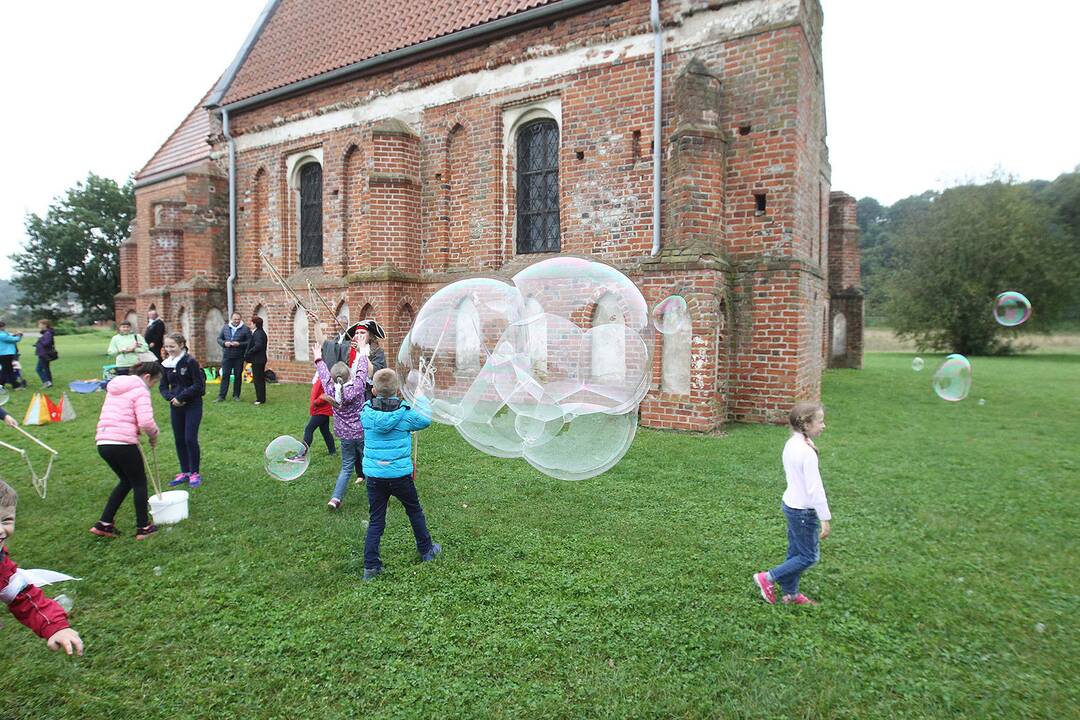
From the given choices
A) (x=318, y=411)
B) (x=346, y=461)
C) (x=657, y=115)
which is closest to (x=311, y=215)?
(x=657, y=115)

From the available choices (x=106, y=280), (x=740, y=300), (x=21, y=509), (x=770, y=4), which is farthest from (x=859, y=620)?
(x=106, y=280)

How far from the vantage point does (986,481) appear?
21.1 ft

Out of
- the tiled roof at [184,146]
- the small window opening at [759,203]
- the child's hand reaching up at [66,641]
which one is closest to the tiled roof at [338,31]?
the small window opening at [759,203]

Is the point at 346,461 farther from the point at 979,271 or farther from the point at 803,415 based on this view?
the point at 979,271

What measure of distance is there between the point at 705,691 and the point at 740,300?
7.16 m

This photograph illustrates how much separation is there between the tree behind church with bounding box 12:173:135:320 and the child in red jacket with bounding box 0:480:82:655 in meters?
36.8

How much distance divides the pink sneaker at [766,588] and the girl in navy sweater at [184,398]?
557cm

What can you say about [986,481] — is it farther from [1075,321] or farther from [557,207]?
[1075,321]

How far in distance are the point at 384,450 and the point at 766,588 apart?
2.72 m

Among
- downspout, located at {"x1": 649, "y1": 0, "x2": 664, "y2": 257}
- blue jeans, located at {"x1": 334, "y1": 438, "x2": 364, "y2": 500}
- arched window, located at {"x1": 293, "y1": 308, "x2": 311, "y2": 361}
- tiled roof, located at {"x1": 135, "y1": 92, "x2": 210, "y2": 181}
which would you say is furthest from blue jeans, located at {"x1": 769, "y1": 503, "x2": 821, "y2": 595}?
tiled roof, located at {"x1": 135, "y1": 92, "x2": 210, "y2": 181}

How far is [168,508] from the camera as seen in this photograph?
5199mm

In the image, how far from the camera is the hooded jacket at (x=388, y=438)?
13.7 ft

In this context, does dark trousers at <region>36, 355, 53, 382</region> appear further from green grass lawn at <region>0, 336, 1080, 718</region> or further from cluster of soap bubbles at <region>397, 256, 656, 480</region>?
cluster of soap bubbles at <region>397, 256, 656, 480</region>

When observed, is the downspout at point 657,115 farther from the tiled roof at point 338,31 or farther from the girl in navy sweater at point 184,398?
the girl in navy sweater at point 184,398
